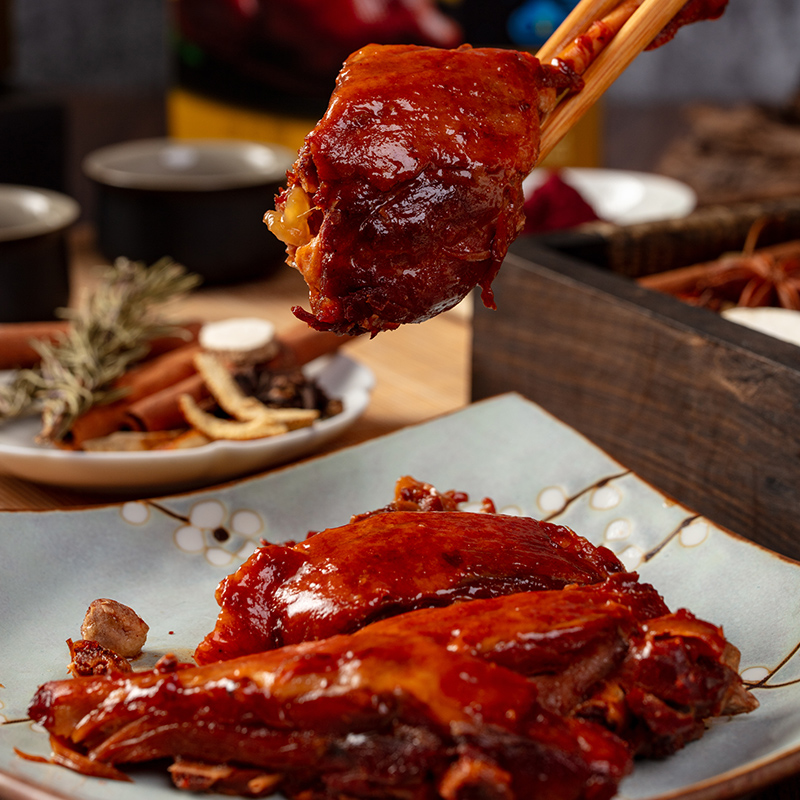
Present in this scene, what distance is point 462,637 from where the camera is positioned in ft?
3.20

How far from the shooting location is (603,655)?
3.31 feet

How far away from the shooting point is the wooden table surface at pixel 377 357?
6.00ft

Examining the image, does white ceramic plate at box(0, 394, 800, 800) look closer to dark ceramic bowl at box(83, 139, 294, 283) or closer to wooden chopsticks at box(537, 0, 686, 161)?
wooden chopsticks at box(537, 0, 686, 161)

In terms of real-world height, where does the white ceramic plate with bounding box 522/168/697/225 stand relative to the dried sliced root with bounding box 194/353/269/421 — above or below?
above

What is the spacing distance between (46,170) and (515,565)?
11.5 feet

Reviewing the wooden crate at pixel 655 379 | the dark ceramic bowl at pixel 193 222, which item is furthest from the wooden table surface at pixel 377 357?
the wooden crate at pixel 655 379

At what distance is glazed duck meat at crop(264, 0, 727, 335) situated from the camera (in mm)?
1086

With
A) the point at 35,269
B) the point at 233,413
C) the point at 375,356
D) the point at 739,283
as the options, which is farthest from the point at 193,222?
the point at 739,283

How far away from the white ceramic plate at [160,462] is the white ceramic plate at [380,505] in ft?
0.50

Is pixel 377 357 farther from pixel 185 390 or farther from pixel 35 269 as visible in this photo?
pixel 35 269

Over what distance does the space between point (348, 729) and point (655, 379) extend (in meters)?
1.00

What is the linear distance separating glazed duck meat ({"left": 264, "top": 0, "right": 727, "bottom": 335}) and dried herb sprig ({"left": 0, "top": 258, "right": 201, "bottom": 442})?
86cm

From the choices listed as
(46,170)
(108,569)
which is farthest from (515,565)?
(46,170)

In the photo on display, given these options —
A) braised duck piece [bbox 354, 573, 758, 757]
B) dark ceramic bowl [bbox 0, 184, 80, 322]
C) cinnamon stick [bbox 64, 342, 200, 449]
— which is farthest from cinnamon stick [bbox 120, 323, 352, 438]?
braised duck piece [bbox 354, 573, 758, 757]
